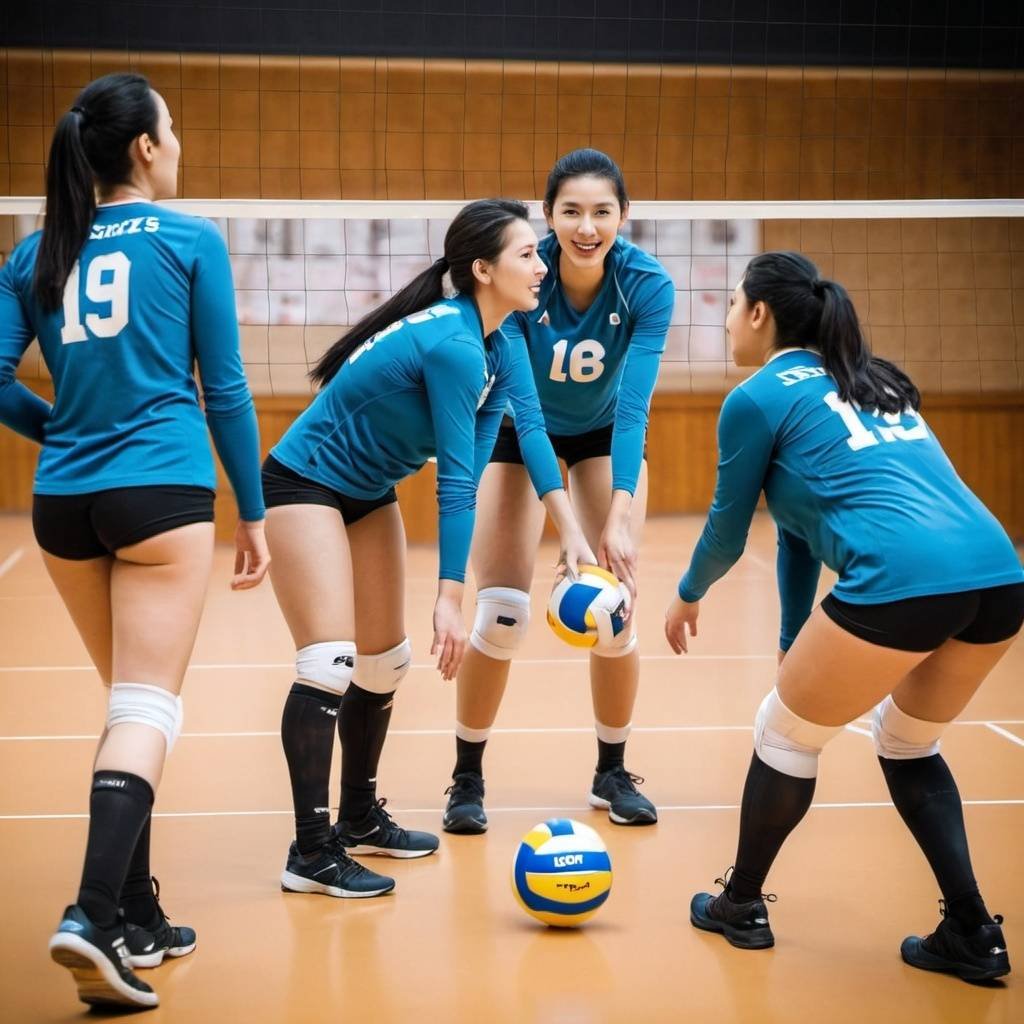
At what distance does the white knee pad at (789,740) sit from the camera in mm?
2699

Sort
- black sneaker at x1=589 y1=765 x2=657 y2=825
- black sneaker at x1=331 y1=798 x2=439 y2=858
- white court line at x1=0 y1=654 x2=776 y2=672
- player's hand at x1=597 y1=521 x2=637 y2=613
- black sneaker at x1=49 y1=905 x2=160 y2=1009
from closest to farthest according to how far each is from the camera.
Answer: black sneaker at x1=49 y1=905 x2=160 y2=1009 → black sneaker at x1=331 y1=798 x2=439 y2=858 → player's hand at x1=597 y1=521 x2=637 y2=613 → black sneaker at x1=589 y1=765 x2=657 y2=825 → white court line at x1=0 y1=654 x2=776 y2=672

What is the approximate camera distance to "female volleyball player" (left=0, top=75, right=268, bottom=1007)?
8.09 feet

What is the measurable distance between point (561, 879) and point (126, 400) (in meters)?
1.39

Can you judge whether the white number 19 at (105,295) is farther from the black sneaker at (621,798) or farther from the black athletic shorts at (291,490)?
the black sneaker at (621,798)

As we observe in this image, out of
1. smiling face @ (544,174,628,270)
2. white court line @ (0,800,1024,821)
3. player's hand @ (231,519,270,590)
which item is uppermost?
smiling face @ (544,174,628,270)

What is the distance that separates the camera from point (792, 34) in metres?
10.8

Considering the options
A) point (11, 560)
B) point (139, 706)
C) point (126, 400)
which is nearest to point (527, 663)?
point (139, 706)

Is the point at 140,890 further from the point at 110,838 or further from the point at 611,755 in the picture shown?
the point at 611,755

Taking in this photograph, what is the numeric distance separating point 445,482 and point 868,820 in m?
1.68

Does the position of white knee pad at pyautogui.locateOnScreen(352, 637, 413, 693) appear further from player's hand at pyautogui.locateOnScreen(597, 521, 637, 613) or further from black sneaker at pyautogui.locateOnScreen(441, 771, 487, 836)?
player's hand at pyautogui.locateOnScreen(597, 521, 637, 613)

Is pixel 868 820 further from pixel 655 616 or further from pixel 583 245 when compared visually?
pixel 655 616

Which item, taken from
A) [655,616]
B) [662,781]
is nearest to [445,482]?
[662,781]

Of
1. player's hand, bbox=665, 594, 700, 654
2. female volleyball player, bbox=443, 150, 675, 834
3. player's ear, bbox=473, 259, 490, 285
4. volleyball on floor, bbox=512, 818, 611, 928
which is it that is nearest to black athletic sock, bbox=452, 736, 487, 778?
female volleyball player, bbox=443, 150, 675, 834

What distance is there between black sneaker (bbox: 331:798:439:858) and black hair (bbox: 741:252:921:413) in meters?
1.63
